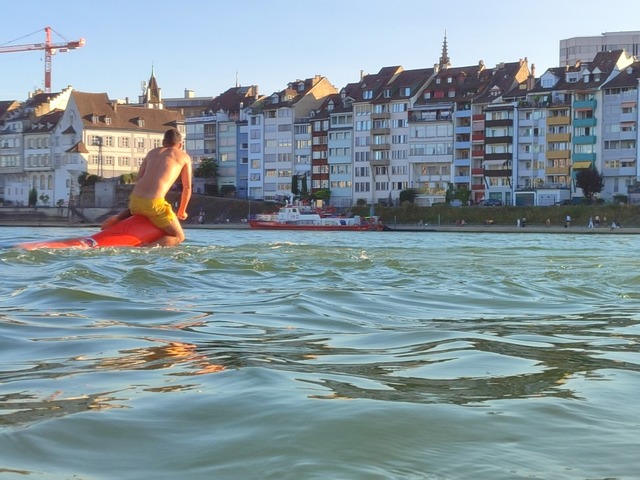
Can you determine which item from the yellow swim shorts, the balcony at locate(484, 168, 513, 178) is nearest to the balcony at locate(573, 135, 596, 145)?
the balcony at locate(484, 168, 513, 178)

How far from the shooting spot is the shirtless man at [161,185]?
20469 millimetres

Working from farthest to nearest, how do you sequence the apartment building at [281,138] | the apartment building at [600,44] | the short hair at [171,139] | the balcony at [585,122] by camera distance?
the apartment building at [600,44], the apartment building at [281,138], the balcony at [585,122], the short hair at [171,139]

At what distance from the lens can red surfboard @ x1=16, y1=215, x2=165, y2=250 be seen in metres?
20.4

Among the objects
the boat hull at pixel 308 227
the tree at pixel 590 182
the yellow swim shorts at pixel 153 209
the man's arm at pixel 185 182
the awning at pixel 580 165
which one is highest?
the awning at pixel 580 165

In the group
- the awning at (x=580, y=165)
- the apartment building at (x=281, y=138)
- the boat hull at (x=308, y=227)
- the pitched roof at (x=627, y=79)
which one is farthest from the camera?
the apartment building at (x=281, y=138)

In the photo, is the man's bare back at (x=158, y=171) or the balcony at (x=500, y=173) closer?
the man's bare back at (x=158, y=171)

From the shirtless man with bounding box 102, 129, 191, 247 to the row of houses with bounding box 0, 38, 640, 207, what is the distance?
71550 mm

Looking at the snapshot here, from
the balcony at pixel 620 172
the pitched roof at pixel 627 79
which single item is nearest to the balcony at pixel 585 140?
the balcony at pixel 620 172

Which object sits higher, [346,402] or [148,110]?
[148,110]

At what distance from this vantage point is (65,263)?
16391 millimetres

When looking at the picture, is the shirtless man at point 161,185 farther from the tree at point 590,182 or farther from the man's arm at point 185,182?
the tree at point 590,182

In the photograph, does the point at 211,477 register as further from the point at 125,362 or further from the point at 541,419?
the point at 125,362

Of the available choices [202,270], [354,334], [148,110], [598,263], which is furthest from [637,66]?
[354,334]

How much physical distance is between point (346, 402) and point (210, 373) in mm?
1113
